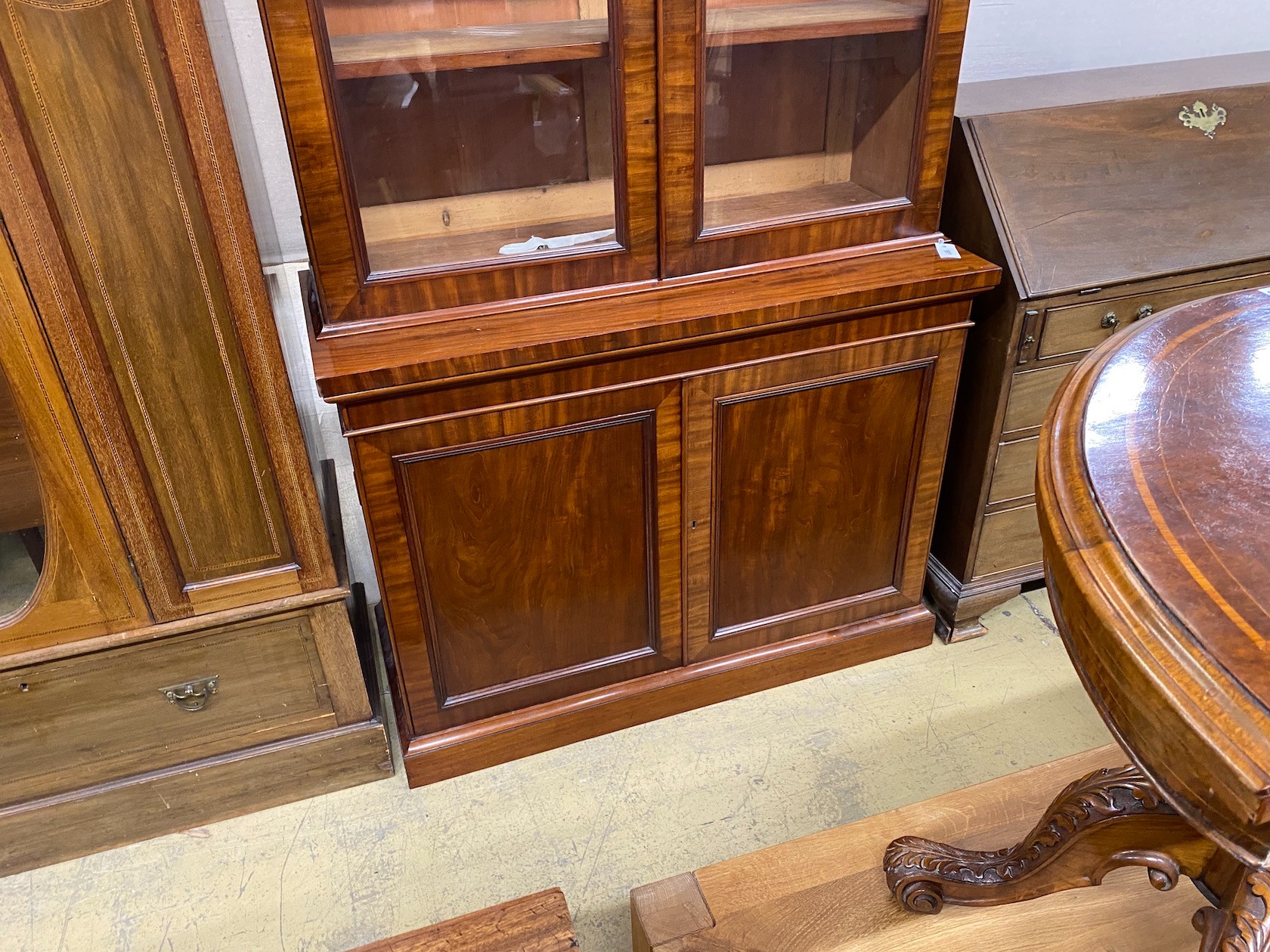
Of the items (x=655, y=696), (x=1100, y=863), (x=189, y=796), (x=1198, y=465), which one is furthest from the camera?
(x=655, y=696)

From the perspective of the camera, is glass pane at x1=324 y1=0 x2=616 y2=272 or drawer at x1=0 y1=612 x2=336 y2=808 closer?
glass pane at x1=324 y1=0 x2=616 y2=272

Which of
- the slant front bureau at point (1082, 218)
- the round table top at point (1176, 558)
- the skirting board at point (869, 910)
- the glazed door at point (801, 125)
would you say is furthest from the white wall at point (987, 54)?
the round table top at point (1176, 558)

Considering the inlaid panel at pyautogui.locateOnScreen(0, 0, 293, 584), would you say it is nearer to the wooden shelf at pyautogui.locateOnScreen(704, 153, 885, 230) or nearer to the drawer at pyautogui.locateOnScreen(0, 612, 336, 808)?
the drawer at pyautogui.locateOnScreen(0, 612, 336, 808)

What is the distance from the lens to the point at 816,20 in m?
1.41

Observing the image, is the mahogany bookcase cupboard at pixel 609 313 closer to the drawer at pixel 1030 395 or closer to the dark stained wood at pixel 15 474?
the drawer at pixel 1030 395

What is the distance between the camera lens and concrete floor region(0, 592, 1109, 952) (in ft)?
4.93

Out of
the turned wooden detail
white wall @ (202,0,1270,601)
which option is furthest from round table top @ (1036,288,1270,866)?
white wall @ (202,0,1270,601)

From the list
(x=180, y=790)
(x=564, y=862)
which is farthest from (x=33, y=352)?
(x=564, y=862)

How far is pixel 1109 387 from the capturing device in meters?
0.85

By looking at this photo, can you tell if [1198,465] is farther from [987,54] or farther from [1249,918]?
[987,54]

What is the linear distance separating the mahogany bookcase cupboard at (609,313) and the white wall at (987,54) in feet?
1.05

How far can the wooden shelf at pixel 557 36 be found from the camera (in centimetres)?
122

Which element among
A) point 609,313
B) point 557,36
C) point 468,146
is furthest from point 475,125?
point 609,313

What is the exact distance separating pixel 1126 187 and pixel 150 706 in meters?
1.95
